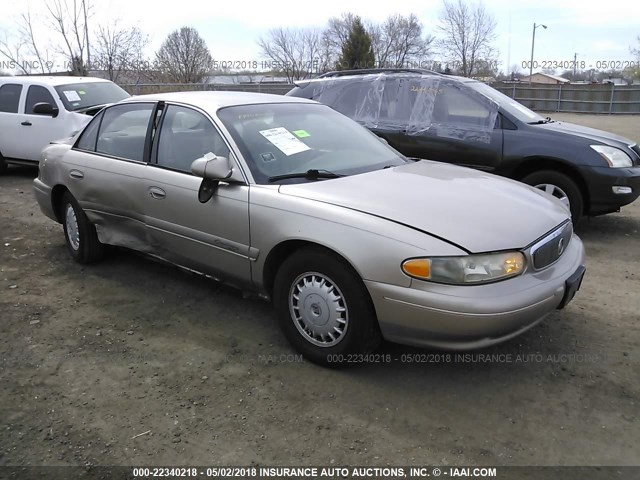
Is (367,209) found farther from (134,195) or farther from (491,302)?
(134,195)

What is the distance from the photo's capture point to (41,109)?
8586mm

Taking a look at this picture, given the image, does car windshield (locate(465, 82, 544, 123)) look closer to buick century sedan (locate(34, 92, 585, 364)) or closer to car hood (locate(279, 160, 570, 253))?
buick century sedan (locate(34, 92, 585, 364))

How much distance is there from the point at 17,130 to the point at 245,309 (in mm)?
7291

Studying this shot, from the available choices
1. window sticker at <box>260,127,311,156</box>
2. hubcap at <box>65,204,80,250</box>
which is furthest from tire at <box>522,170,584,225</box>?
hubcap at <box>65,204,80,250</box>

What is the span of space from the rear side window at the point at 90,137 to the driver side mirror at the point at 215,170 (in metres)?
1.70

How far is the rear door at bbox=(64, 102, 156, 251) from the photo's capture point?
165 inches

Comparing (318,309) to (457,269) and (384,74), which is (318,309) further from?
(384,74)

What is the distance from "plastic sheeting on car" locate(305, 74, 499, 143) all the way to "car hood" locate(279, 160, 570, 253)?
2.75 m

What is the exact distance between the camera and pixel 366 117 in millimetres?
7133

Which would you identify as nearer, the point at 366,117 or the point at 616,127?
the point at 366,117

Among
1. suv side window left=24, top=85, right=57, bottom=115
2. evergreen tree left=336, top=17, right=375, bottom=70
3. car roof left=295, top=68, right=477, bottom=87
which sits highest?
evergreen tree left=336, top=17, right=375, bottom=70

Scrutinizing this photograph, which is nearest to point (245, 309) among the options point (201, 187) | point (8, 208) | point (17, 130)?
point (201, 187)

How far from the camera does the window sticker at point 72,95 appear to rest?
29.3 feet

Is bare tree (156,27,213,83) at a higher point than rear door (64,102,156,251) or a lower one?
higher
